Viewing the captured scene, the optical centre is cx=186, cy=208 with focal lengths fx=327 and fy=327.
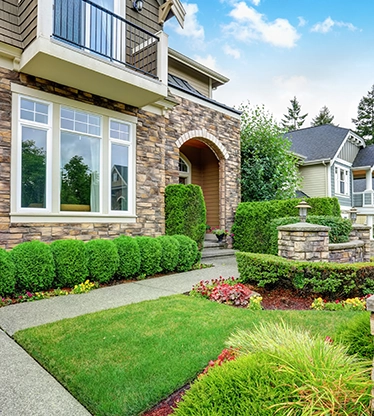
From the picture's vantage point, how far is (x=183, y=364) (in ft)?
8.86

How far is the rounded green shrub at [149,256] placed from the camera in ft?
21.5

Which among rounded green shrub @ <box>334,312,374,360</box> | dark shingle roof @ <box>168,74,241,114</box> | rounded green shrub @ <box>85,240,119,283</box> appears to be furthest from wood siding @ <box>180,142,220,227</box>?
rounded green shrub @ <box>334,312,374,360</box>

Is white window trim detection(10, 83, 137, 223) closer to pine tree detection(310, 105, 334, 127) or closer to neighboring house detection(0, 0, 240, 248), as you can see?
neighboring house detection(0, 0, 240, 248)

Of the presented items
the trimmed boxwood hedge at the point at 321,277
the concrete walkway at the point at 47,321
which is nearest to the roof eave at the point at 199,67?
the concrete walkway at the point at 47,321

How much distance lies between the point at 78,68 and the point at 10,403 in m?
5.67

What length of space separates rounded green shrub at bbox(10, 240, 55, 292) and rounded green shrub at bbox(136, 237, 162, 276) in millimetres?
1767

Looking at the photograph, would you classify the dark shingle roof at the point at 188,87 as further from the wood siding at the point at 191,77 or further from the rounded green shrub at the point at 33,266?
the rounded green shrub at the point at 33,266

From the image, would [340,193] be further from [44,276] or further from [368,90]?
[368,90]

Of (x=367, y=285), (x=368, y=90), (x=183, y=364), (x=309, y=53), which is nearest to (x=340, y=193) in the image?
(x=309, y=53)

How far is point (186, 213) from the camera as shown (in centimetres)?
841

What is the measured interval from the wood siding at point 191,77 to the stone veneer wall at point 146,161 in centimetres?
229

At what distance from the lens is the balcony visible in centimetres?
582

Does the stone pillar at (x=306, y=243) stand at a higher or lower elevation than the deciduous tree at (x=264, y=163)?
lower

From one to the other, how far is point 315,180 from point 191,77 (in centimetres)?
958
